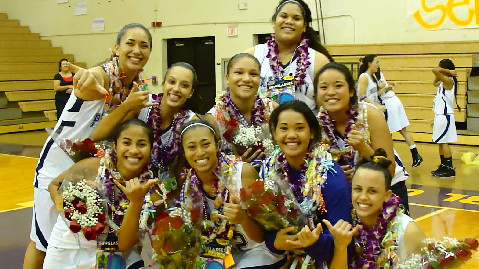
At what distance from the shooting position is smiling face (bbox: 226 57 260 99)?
347cm

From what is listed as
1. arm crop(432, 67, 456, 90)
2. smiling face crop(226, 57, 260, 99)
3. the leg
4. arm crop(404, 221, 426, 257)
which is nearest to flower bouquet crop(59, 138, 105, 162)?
the leg

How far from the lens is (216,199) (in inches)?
122

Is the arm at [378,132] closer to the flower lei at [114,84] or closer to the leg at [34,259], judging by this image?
the flower lei at [114,84]

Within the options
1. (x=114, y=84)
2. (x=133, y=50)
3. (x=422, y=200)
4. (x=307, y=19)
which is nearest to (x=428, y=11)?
(x=422, y=200)

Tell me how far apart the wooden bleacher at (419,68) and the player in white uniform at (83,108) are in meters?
9.13

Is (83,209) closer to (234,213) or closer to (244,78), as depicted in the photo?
(234,213)

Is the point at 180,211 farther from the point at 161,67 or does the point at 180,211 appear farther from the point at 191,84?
the point at 161,67

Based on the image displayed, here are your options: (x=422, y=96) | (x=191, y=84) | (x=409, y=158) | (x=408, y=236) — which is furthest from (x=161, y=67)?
(x=408, y=236)

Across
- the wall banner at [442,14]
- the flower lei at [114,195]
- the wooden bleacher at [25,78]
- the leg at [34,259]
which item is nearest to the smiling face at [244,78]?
the flower lei at [114,195]

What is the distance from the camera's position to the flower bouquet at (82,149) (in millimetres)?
3277

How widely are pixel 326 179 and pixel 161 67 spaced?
13539mm

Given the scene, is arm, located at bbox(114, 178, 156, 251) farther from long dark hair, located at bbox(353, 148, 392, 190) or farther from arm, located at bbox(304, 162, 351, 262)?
long dark hair, located at bbox(353, 148, 392, 190)

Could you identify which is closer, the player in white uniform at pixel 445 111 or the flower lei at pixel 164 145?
the flower lei at pixel 164 145

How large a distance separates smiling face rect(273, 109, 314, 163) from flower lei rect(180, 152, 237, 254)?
328mm
